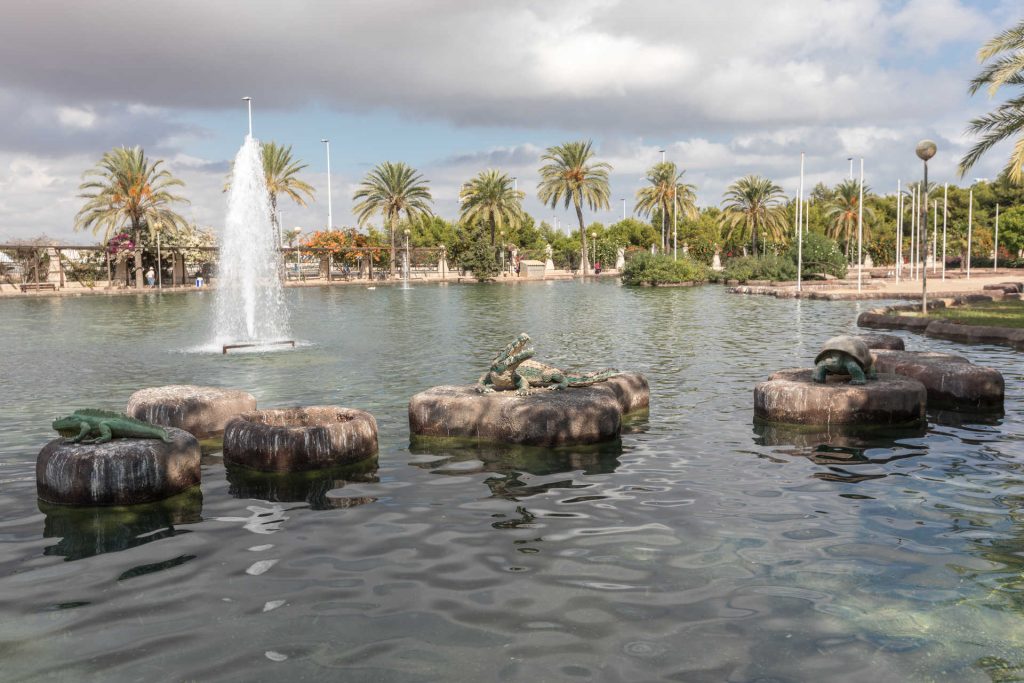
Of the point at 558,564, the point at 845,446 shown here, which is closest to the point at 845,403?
the point at 845,446

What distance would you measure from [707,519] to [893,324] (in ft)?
67.3

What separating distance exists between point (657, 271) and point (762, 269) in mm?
7348

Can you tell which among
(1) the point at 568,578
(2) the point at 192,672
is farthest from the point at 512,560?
(2) the point at 192,672

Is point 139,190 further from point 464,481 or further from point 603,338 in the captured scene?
point 464,481

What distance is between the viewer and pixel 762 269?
5756 centimetres

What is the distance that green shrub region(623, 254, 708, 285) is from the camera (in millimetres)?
59062

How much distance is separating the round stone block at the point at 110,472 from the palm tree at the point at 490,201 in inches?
2471

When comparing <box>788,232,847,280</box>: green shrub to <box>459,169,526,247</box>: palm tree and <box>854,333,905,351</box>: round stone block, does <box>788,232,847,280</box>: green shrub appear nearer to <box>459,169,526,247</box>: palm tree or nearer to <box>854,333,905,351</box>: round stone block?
<box>459,169,526,247</box>: palm tree

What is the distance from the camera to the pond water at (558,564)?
14.8ft

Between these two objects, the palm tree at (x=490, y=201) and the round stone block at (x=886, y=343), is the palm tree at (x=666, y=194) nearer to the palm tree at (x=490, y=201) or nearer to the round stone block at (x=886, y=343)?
the palm tree at (x=490, y=201)

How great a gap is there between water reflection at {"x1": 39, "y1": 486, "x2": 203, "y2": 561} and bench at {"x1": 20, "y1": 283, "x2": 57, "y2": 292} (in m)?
54.4

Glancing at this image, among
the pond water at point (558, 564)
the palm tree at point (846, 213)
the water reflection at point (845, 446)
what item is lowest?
the pond water at point (558, 564)

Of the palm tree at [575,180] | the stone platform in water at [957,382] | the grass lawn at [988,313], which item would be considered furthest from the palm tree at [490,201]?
the stone platform in water at [957,382]

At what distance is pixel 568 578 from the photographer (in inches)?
220
